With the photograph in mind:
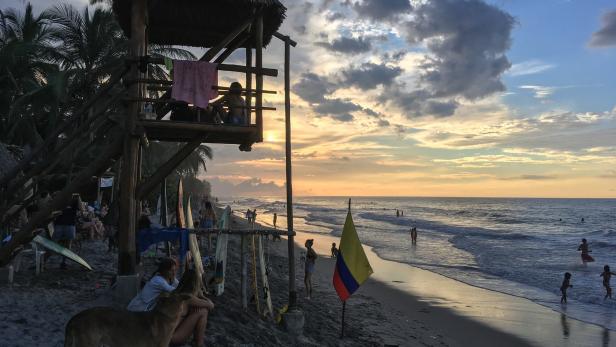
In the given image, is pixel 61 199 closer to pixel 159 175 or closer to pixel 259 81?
pixel 159 175

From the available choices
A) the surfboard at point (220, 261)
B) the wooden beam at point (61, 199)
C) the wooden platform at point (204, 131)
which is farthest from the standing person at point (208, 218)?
the wooden beam at point (61, 199)

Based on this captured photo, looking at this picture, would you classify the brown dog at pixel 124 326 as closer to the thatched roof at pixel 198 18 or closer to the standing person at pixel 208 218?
the thatched roof at pixel 198 18

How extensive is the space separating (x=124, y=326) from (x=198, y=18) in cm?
754

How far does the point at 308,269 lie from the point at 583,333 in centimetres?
895

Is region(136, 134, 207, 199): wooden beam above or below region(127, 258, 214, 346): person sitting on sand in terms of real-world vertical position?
above

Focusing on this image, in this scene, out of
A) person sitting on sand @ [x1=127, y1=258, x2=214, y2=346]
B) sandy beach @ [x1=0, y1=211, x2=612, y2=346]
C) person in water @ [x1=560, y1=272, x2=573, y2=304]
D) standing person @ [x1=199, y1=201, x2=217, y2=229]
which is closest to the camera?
person sitting on sand @ [x1=127, y1=258, x2=214, y2=346]

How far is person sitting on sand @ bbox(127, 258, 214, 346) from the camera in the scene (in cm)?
637

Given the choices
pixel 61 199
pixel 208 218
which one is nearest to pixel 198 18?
pixel 61 199

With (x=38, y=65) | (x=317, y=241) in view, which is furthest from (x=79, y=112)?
(x=317, y=241)

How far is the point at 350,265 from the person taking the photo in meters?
10.6

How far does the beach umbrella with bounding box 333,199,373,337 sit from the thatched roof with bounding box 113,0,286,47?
485cm

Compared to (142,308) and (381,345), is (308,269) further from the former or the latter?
(142,308)

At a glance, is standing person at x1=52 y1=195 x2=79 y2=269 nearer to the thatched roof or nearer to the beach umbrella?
the thatched roof

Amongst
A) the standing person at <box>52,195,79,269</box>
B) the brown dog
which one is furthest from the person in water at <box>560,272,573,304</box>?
the standing person at <box>52,195,79,269</box>
